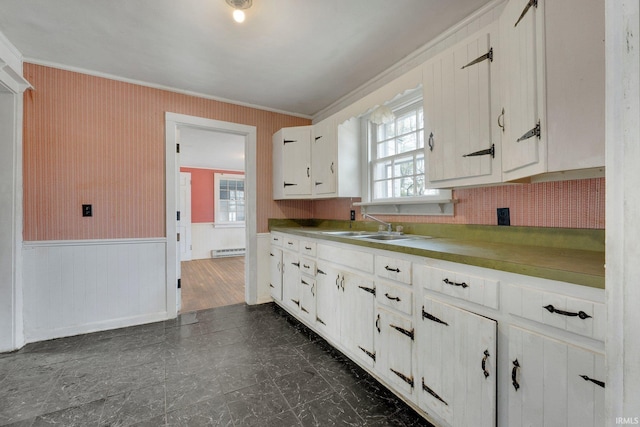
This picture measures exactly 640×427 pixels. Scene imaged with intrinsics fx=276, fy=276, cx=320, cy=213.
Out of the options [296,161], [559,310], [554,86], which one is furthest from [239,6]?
[559,310]

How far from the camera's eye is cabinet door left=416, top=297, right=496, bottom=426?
1135mm

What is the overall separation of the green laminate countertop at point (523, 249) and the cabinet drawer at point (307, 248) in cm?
25

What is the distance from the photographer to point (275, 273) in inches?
128

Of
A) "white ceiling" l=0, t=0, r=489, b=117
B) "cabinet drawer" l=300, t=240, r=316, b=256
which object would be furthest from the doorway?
"cabinet drawer" l=300, t=240, r=316, b=256

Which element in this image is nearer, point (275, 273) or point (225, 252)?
point (275, 273)

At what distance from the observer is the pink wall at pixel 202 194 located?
661 centimetres

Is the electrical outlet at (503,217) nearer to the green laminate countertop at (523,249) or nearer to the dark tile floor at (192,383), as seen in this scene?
the green laminate countertop at (523,249)

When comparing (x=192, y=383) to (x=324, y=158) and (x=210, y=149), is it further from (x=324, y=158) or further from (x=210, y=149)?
(x=210, y=149)

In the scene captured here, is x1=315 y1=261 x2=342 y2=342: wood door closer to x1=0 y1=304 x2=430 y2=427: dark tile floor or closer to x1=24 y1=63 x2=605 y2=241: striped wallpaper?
x1=0 y1=304 x2=430 y2=427: dark tile floor

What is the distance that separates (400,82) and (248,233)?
7.66 ft

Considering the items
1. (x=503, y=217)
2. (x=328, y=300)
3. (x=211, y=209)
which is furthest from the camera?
(x=211, y=209)

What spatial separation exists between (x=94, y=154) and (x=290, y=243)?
2.05 metres

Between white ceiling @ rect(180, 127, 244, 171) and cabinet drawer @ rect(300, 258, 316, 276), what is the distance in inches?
86.1

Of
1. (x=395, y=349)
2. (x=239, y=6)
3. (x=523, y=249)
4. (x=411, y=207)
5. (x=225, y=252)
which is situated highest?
(x=239, y=6)
